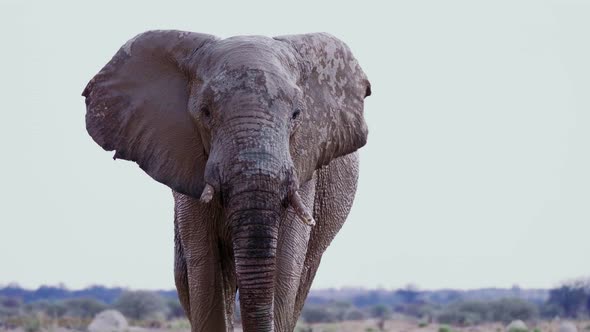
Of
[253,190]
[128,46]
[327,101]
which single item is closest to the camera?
[253,190]

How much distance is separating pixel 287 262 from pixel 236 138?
1215 mm

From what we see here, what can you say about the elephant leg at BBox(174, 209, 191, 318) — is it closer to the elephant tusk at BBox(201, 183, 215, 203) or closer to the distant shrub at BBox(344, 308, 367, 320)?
the elephant tusk at BBox(201, 183, 215, 203)

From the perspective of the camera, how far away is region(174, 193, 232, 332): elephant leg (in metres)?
8.83

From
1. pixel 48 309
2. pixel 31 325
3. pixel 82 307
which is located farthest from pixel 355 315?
pixel 31 325

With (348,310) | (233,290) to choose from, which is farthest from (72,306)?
(233,290)

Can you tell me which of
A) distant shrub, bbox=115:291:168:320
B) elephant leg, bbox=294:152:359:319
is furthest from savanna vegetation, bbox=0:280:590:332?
elephant leg, bbox=294:152:359:319

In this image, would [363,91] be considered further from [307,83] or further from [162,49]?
[162,49]

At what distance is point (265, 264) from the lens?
7.76 m

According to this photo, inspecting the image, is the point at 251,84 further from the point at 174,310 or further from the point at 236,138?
the point at 174,310

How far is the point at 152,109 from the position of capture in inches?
344

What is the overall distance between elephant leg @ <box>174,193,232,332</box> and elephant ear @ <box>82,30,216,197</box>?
0.39 m

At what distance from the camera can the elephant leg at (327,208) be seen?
9891 mm

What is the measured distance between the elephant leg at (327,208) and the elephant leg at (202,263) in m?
0.93

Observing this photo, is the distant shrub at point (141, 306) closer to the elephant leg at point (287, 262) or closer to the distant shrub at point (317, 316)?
the distant shrub at point (317, 316)
